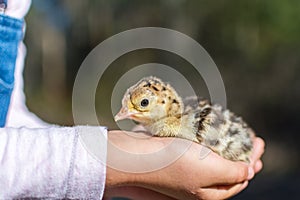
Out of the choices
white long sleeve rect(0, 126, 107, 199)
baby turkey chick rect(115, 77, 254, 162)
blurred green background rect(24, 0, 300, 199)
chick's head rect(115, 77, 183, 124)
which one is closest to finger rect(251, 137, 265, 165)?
baby turkey chick rect(115, 77, 254, 162)

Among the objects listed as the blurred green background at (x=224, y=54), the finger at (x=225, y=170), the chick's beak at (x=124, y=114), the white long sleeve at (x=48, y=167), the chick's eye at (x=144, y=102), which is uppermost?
the blurred green background at (x=224, y=54)

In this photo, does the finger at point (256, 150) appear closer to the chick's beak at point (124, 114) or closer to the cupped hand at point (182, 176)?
the cupped hand at point (182, 176)

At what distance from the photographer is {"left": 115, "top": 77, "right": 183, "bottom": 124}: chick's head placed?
3.30 ft

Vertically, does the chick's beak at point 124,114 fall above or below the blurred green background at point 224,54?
below

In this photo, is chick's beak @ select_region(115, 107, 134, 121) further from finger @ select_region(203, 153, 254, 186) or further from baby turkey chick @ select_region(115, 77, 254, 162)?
finger @ select_region(203, 153, 254, 186)

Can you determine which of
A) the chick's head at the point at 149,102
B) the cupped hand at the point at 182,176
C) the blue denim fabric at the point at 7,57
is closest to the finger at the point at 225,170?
the cupped hand at the point at 182,176

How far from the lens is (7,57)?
3.30ft

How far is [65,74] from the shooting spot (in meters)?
6.28

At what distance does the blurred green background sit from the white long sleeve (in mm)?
2703

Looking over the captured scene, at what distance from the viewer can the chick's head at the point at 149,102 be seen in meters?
1.00

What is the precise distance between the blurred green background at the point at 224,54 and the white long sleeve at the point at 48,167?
8.87 ft

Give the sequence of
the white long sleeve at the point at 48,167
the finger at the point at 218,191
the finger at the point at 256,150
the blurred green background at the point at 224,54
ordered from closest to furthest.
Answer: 1. the white long sleeve at the point at 48,167
2. the finger at the point at 218,191
3. the finger at the point at 256,150
4. the blurred green background at the point at 224,54

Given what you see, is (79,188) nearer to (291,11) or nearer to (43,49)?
(291,11)

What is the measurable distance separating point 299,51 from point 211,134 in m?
3.99
